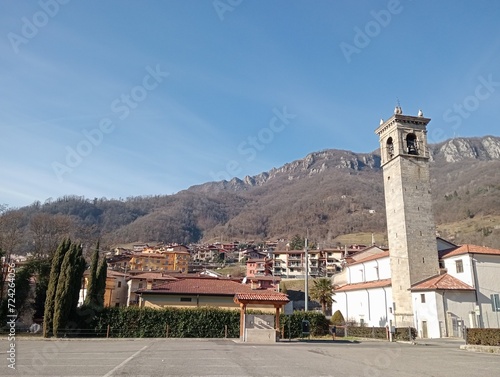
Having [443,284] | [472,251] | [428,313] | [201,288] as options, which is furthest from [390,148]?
[201,288]

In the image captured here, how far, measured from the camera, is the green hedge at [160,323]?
104 feet

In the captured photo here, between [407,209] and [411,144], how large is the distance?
26.9 ft

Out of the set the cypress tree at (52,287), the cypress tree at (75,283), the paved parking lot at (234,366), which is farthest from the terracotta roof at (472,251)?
the cypress tree at (52,287)

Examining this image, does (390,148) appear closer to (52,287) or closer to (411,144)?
(411,144)

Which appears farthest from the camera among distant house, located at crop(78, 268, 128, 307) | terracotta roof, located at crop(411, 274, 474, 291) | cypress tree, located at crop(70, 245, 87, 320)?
distant house, located at crop(78, 268, 128, 307)

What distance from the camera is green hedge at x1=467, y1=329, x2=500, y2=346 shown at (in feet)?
78.2

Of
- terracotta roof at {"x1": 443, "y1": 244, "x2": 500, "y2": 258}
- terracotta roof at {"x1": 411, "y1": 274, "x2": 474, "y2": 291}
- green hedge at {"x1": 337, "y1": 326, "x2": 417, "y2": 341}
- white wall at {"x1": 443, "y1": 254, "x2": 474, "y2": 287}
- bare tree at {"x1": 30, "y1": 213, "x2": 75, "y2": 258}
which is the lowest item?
green hedge at {"x1": 337, "y1": 326, "x2": 417, "y2": 341}

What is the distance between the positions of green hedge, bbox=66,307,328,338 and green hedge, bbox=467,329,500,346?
12964 millimetres

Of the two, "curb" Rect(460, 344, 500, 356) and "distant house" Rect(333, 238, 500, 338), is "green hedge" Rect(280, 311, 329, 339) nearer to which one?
"distant house" Rect(333, 238, 500, 338)

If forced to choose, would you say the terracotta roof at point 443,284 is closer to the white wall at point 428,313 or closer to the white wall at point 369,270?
the white wall at point 428,313

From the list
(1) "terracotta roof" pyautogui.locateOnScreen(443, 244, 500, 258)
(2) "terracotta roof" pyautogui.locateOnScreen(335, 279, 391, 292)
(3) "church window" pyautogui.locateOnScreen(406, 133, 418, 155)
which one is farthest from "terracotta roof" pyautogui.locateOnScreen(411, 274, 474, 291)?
(3) "church window" pyautogui.locateOnScreen(406, 133, 418, 155)

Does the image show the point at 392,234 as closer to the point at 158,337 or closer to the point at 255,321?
the point at 255,321

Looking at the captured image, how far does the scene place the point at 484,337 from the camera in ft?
79.8

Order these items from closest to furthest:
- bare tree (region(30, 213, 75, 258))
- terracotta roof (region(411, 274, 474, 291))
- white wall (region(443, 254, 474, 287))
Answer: terracotta roof (region(411, 274, 474, 291))
white wall (region(443, 254, 474, 287))
bare tree (region(30, 213, 75, 258))
